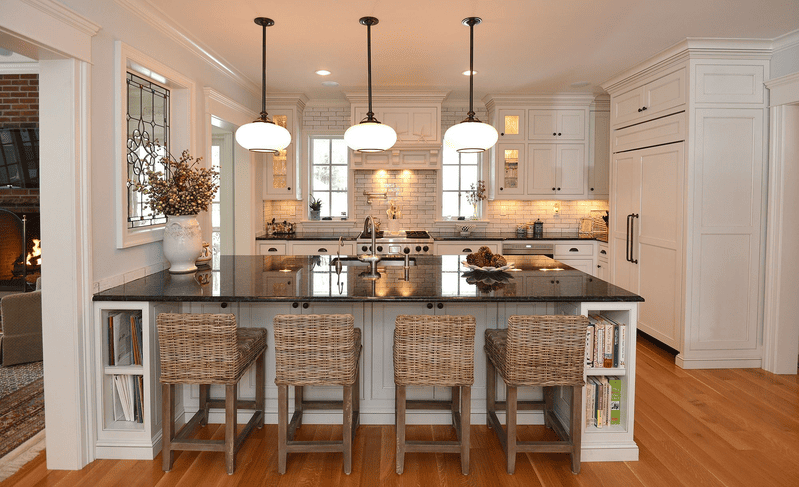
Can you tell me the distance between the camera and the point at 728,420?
3.34 metres

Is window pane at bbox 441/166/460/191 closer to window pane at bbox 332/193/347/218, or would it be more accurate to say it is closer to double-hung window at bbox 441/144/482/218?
double-hung window at bbox 441/144/482/218

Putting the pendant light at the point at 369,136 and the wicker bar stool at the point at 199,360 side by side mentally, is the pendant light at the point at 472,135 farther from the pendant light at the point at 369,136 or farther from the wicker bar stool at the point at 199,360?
the wicker bar stool at the point at 199,360

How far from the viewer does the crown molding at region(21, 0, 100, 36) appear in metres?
2.36

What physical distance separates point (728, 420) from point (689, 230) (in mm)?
1609

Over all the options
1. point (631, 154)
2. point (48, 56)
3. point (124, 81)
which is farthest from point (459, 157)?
point (48, 56)

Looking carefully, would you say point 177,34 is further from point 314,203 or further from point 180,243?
point 314,203

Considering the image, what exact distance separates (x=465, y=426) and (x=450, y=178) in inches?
180

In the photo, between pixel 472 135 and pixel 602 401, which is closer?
pixel 602 401

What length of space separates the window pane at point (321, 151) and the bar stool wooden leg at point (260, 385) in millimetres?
4054

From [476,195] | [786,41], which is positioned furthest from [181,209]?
[786,41]

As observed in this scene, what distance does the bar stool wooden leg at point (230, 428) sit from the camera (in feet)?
8.68

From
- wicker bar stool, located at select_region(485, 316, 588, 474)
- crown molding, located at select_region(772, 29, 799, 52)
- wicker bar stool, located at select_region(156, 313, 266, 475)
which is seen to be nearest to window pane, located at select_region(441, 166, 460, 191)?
crown molding, located at select_region(772, 29, 799, 52)

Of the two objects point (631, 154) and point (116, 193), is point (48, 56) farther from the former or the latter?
point (631, 154)

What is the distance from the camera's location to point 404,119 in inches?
244
